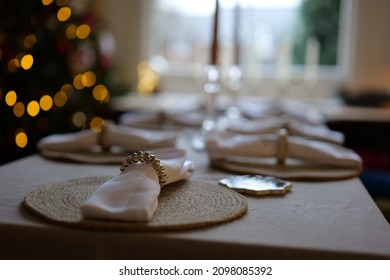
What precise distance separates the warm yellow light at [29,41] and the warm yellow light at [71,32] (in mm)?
259

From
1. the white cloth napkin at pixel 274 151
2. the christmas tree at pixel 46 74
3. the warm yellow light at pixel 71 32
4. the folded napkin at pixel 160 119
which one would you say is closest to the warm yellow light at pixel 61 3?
the christmas tree at pixel 46 74

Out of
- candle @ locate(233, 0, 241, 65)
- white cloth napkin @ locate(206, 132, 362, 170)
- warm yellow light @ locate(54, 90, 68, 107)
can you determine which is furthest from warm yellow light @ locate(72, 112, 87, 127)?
white cloth napkin @ locate(206, 132, 362, 170)

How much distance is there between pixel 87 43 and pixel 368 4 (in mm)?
1745

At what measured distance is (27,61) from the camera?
260cm

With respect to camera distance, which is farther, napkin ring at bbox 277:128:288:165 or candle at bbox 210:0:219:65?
candle at bbox 210:0:219:65

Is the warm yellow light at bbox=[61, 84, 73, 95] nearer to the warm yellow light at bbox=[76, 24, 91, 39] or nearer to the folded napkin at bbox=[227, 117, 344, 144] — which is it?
the warm yellow light at bbox=[76, 24, 91, 39]

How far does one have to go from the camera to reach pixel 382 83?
129 inches

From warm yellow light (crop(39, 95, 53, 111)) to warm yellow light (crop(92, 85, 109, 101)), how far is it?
0.34 m

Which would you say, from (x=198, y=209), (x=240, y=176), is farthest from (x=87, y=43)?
(x=198, y=209)

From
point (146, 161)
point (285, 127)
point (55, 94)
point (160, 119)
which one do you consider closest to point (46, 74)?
point (55, 94)

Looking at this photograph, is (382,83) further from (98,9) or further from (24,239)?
(24,239)

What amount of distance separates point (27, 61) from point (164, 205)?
209cm

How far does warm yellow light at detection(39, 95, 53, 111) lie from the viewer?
2.71 meters

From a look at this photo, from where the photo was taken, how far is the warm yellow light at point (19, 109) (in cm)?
258
